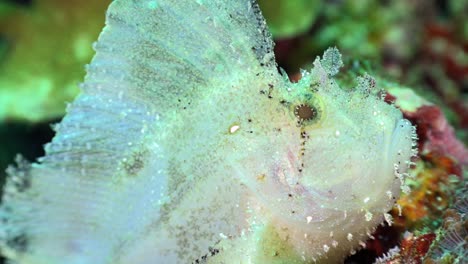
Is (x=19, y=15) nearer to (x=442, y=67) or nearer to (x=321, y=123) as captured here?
(x=321, y=123)

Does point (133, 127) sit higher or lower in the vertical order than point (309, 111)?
higher

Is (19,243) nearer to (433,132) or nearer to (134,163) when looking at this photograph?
(134,163)

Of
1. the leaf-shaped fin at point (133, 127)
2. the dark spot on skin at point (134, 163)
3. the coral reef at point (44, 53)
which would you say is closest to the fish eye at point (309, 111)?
the leaf-shaped fin at point (133, 127)

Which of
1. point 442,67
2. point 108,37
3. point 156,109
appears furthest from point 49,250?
point 442,67

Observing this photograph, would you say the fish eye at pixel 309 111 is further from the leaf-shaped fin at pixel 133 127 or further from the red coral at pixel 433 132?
the red coral at pixel 433 132

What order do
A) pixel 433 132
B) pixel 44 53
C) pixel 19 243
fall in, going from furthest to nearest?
1. pixel 44 53
2. pixel 433 132
3. pixel 19 243

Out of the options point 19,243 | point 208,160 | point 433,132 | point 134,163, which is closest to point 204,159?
point 208,160

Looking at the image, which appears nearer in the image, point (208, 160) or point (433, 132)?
point (208, 160)

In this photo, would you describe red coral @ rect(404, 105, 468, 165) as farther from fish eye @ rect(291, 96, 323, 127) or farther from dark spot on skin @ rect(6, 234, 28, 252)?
dark spot on skin @ rect(6, 234, 28, 252)
